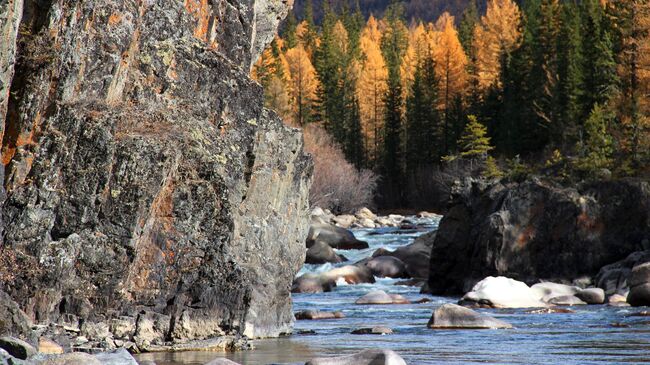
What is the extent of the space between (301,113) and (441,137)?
14212 mm

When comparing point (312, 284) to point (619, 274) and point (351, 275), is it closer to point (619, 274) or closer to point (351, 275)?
point (351, 275)

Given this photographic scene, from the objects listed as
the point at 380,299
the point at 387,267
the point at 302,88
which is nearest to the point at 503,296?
the point at 380,299

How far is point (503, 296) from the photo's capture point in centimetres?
2316

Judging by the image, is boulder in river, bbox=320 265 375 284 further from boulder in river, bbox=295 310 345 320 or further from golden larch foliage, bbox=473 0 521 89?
golden larch foliage, bbox=473 0 521 89

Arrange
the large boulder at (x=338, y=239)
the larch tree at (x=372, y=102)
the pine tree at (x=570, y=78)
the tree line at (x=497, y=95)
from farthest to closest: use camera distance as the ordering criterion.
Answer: the larch tree at (x=372, y=102) < the pine tree at (x=570, y=78) < the tree line at (x=497, y=95) < the large boulder at (x=338, y=239)

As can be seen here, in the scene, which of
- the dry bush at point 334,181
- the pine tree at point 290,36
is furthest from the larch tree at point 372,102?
the pine tree at point 290,36

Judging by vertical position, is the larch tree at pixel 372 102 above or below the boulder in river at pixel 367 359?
above

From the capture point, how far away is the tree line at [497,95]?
140 feet

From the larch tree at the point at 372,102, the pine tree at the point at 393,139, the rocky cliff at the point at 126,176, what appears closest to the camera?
the rocky cliff at the point at 126,176

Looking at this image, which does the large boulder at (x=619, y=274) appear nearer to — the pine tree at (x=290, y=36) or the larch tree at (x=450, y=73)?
the larch tree at (x=450, y=73)

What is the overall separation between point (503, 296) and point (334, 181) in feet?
136

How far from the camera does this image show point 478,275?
28.1m

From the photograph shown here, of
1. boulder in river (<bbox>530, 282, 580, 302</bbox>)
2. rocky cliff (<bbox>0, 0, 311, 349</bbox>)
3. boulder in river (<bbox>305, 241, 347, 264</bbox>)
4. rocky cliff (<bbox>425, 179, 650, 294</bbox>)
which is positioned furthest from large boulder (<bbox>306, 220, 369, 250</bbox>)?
rocky cliff (<bbox>0, 0, 311, 349</bbox>)

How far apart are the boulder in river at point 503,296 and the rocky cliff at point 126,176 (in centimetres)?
740
